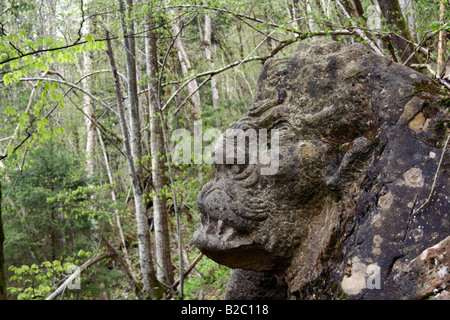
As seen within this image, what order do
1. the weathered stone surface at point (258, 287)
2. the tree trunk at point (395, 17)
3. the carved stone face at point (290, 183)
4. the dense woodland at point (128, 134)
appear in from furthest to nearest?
the tree trunk at point (395, 17)
the dense woodland at point (128, 134)
the weathered stone surface at point (258, 287)
the carved stone face at point (290, 183)

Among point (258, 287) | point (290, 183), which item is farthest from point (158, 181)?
point (290, 183)

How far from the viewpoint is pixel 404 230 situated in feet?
6.99

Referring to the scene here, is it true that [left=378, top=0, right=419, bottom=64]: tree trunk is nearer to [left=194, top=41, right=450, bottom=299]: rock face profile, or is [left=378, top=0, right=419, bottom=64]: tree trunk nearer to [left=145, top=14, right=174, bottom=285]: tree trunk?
[left=194, top=41, right=450, bottom=299]: rock face profile

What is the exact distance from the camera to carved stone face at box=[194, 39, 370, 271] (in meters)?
2.71

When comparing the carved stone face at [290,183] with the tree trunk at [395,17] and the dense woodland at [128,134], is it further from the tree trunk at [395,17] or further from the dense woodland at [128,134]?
the tree trunk at [395,17]

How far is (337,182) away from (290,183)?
0.33 metres

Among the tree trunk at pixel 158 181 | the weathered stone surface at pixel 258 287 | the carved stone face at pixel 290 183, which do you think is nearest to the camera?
the carved stone face at pixel 290 183

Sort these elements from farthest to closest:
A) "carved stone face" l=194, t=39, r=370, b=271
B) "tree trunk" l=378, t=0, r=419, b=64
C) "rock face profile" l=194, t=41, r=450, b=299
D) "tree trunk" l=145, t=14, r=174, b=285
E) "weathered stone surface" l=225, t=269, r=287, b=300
Answer: "tree trunk" l=145, t=14, r=174, b=285, "tree trunk" l=378, t=0, r=419, b=64, "weathered stone surface" l=225, t=269, r=287, b=300, "carved stone face" l=194, t=39, r=370, b=271, "rock face profile" l=194, t=41, r=450, b=299

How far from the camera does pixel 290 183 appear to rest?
108 inches

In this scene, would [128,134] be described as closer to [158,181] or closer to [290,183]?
[158,181]

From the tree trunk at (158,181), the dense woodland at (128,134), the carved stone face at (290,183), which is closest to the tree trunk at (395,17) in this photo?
the dense woodland at (128,134)

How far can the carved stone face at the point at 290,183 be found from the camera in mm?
2715

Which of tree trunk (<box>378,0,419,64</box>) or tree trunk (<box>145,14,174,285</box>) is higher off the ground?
tree trunk (<box>378,0,419,64</box>)

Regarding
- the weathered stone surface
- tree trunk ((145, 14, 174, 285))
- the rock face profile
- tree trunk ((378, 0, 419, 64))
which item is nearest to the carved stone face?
the rock face profile
